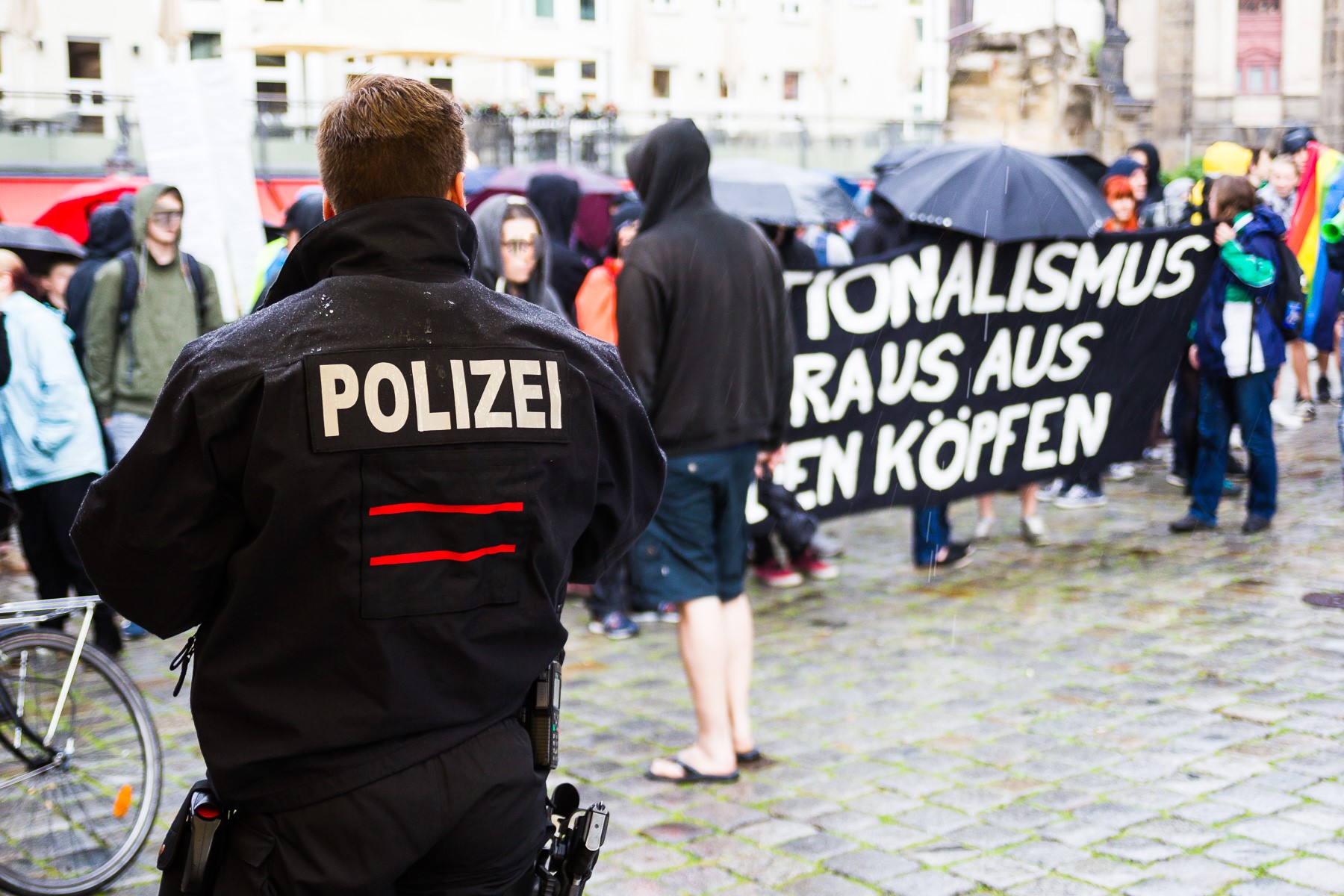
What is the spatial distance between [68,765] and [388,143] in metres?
2.94

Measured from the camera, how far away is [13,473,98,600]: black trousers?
22.0ft

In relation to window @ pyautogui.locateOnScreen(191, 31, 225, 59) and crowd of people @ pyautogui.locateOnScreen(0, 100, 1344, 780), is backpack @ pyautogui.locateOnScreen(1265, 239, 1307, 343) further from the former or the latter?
window @ pyautogui.locateOnScreen(191, 31, 225, 59)

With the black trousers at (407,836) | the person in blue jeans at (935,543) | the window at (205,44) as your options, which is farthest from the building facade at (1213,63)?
the black trousers at (407,836)

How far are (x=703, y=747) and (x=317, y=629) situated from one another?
3.24 meters

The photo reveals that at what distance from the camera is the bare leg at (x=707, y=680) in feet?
17.2

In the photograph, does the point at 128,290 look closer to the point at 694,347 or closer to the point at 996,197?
the point at 694,347

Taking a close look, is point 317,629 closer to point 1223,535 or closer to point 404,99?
point 404,99

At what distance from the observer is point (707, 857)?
4.64m

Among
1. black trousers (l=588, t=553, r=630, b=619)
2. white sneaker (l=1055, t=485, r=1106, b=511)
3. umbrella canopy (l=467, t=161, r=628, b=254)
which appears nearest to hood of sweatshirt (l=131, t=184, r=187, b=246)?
black trousers (l=588, t=553, r=630, b=619)

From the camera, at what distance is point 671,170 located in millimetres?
5246

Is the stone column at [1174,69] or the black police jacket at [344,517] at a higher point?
the stone column at [1174,69]

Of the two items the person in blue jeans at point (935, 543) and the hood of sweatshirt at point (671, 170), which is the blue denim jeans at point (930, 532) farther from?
the hood of sweatshirt at point (671, 170)

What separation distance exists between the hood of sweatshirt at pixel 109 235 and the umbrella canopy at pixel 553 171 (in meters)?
4.91

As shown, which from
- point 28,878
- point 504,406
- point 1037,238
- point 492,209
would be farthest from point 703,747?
point 1037,238
